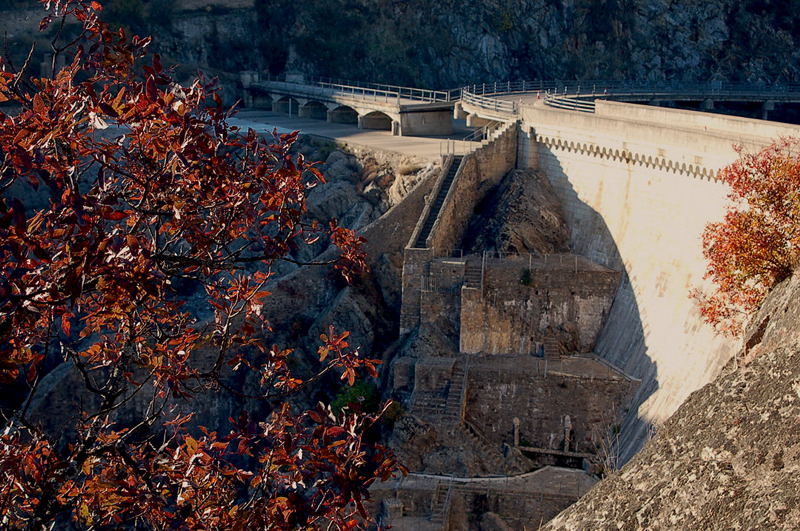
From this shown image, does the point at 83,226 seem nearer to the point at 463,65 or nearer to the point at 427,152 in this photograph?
the point at 427,152

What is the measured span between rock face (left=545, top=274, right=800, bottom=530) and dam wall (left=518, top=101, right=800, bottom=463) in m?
16.6

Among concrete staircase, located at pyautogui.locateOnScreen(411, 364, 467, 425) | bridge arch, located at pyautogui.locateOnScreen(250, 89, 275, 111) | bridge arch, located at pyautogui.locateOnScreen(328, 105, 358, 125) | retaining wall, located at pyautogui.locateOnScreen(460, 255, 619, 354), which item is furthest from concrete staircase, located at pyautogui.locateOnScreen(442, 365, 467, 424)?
bridge arch, located at pyautogui.locateOnScreen(250, 89, 275, 111)

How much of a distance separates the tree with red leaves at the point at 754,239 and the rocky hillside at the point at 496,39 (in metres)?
44.9

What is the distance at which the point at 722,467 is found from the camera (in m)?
9.32

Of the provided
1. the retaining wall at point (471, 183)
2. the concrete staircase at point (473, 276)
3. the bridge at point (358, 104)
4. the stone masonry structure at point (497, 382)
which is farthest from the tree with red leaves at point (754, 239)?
the bridge at point (358, 104)

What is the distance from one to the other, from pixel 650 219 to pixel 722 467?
24.1 metres

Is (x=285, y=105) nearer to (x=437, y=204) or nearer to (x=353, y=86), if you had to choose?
Answer: (x=353, y=86)

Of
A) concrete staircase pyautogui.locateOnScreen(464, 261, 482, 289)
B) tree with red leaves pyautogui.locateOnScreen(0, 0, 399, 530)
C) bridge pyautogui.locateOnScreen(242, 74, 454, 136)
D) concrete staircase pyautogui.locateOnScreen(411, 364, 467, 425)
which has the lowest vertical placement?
concrete staircase pyautogui.locateOnScreen(411, 364, 467, 425)

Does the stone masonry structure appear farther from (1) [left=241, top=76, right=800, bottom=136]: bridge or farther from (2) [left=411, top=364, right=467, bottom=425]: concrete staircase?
(1) [left=241, top=76, right=800, bottom=136]: bridge

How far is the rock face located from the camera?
28.7 ft

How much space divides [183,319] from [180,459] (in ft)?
5.81

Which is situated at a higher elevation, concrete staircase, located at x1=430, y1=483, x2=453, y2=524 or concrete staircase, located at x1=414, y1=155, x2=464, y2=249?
concrete staircase, located at x1=414, y1=155, x2=464, y2=249

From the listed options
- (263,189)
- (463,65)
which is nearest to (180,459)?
(263,189)

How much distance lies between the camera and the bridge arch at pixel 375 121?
5572 centimetres
